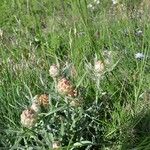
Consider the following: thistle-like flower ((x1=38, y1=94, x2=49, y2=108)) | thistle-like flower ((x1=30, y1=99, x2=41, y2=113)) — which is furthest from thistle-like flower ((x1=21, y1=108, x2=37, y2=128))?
thistle-like flower ((x1=38, y1=94, x2=49, y2=108))

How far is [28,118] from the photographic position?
174 cm

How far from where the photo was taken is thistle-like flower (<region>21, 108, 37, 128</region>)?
1.74m

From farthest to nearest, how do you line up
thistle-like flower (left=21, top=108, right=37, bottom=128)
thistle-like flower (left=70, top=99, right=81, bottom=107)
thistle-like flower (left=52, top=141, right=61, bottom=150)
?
thistle-like flower (left=70, top=99, right=81, bottom=107) → thistle-like flower (left=52, top=141, right=61, bottom=150) → thistle-like flower (left=21, top=108, right=37, bottom=128)

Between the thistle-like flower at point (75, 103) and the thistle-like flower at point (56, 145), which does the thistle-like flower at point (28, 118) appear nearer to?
the thistle-like flower at point (56, 145)

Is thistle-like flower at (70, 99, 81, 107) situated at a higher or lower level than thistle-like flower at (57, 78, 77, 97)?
lower

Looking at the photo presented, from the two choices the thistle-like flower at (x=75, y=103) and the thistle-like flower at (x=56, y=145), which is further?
the thistle-like flower at (x=75, y=103)

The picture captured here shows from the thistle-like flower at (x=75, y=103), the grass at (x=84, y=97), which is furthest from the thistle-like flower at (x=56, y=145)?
the thistle-like flower at (x=75, y=103)

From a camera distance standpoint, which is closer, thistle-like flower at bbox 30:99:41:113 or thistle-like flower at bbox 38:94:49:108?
thistle-like flower at bbox 30:99:41:113

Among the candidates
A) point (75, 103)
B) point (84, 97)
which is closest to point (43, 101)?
point (75, 103)

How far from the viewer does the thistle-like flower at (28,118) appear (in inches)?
68.4

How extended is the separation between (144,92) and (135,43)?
64cm

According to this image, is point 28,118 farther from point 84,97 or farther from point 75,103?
point 84,97

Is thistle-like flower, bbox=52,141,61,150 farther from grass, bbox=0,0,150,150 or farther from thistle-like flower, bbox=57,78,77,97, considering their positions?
thistle-like flower, bbox=57,78,77,97

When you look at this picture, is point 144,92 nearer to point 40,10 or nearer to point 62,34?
point 62,34
